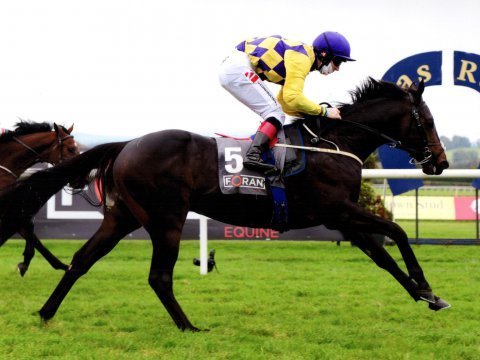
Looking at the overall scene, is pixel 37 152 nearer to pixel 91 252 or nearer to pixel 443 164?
pixel 91 252

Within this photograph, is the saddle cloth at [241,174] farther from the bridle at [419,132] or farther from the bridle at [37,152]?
the bridle at [37,152]

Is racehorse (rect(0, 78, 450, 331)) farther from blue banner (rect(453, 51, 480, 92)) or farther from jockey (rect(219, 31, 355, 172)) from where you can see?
blue banner (rect(453, 51, 480, 92))

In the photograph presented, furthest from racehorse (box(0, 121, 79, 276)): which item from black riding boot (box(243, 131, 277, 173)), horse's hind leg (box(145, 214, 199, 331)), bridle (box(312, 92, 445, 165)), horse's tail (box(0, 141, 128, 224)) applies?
bridle (box(312, 92, 445, 165))

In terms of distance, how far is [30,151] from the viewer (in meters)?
6.96

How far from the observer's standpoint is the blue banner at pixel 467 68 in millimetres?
9234

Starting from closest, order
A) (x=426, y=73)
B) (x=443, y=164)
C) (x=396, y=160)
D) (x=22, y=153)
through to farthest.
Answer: (x=443, y=164) → (x=22, y=153) → (x=426, y=73) → (x=396, y=160)

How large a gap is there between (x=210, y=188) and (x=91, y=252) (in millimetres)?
848

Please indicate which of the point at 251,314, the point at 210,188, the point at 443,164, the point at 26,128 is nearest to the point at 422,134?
the point at 443,164

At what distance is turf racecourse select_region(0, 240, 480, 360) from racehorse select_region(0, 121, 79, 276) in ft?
0.99

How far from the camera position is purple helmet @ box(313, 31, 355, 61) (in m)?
4.34

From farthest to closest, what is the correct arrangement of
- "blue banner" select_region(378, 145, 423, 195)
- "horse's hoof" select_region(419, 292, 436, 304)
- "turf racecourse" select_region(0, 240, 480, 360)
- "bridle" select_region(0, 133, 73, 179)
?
"blue banner" select_region(378, 145, 423, 195) < "bridle" select_region(0, 133, 73, 179) < "horse's hoof" select_region(419, 292, 436, 304) < "turf racecourse" select_region(0, 240, 480, 360)

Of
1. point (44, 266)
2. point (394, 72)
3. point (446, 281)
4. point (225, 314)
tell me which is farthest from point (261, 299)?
point (394, 72)

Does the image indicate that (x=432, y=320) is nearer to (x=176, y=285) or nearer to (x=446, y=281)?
(x=446, y=281)

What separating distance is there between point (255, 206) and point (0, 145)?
3564mm
